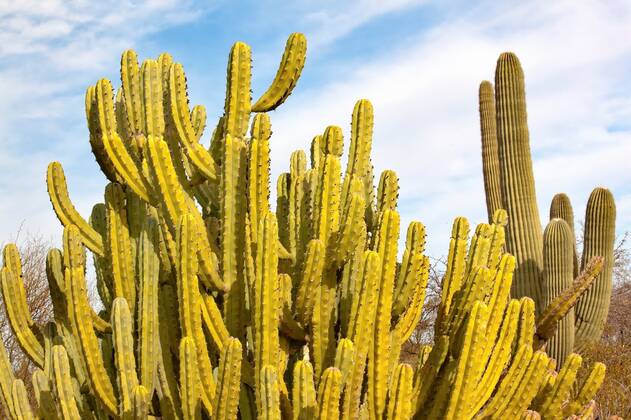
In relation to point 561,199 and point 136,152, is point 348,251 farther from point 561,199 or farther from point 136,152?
point 561,199

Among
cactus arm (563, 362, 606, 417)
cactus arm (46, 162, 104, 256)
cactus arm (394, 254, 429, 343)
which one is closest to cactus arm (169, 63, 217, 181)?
cactus arm (46, 162, 104, 256)

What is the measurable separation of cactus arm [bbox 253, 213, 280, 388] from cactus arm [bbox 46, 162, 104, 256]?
143cm

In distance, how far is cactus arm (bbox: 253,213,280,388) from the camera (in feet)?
12.6

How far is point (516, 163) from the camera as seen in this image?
12164 millimetres

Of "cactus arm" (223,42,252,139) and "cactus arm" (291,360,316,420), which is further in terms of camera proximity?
"cactus arm" (223,42,252,139)

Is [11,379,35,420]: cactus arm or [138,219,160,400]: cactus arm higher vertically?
[138,219,160,400]: cactus arm

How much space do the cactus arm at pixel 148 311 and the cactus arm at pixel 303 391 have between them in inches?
34.3

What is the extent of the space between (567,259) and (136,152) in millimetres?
9069

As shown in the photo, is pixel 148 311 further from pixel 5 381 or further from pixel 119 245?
pixel 5 381

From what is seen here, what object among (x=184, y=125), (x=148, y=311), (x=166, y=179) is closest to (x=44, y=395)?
(x=148, y=311)

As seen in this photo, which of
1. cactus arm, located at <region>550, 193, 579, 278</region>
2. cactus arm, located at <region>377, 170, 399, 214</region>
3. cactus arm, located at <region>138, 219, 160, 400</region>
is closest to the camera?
cactus arm, located at <region>138, 219, 160, 400</region>

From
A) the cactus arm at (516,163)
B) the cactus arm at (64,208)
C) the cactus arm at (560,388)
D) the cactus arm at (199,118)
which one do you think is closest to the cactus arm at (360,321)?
the cactus arm at (560,388)

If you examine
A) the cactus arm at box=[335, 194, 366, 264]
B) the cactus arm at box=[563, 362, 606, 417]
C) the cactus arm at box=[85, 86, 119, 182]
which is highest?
the cactus arm at box=[85, 86, 119, 182]

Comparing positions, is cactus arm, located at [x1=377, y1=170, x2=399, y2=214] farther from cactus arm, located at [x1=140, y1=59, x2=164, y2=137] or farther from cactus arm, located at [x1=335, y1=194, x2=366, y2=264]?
cactus arm, located at [x1=140, y1=59, x2=164, y2=137]
